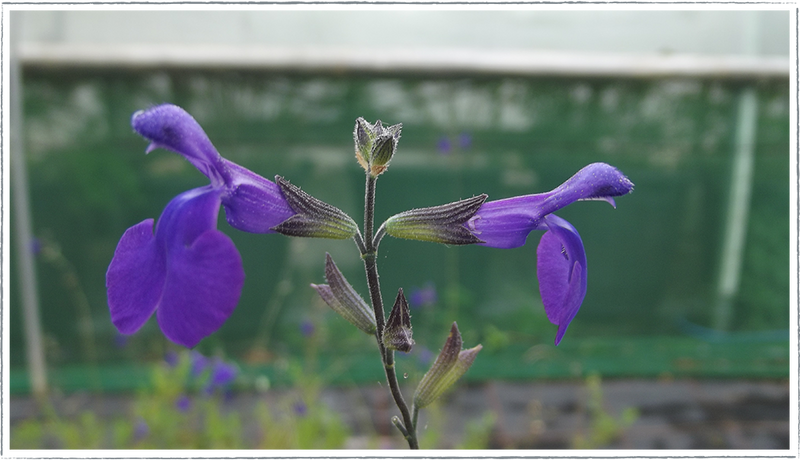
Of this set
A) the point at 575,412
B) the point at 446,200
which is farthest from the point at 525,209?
the point at 575,412

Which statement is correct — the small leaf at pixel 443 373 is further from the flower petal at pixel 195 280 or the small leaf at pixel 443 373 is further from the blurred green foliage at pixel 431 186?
the blurred green foliage at pixel 431 186

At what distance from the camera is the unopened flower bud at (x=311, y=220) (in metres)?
0.47

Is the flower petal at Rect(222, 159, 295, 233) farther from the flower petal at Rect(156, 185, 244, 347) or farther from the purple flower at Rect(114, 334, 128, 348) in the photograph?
the purple flower at Rect(114, 334, 128, 348)

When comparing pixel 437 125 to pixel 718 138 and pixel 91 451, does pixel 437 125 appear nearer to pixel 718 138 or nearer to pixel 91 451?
pixel 718 138

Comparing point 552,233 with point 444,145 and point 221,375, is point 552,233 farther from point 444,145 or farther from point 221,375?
point 444,145

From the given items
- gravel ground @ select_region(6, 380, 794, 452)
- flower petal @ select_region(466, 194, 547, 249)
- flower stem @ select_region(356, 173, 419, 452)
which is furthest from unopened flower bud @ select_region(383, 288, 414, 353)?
gravel ground @ select_region(6, 380, 794, 452)

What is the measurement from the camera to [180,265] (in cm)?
46

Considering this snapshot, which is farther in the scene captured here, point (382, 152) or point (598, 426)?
point (598, 426)

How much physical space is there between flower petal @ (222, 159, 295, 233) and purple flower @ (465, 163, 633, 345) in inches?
8.0

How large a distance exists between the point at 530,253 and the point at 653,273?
89 centimetres

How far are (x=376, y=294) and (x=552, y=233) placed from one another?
0.23 meters

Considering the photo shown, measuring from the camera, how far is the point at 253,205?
482 mm

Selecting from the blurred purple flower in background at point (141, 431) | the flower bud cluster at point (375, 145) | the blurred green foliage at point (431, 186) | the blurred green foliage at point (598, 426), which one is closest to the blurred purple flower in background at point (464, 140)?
the blurred green foliage at point (431, 186)

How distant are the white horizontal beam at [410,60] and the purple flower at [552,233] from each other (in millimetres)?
2282
